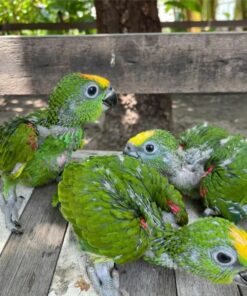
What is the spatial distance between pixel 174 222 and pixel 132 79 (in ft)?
2.44

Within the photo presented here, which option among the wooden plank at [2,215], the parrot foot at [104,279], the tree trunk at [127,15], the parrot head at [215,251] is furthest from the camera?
the tree trunk at [127,15]

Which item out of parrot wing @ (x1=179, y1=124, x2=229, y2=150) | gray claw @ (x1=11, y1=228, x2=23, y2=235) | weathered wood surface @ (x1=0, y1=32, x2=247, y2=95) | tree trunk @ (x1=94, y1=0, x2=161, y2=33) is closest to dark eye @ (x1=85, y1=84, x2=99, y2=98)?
weathered wood surface @ (x1=0, y1=32, x2=247, y2=95)

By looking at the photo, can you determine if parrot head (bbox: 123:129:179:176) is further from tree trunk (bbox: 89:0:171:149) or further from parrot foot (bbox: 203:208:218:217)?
tree trunk (bbox: 89:0:171:149)

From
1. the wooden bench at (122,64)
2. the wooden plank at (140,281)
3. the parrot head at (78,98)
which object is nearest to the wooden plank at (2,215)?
the wooden bench at (122,64)

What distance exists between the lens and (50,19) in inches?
233

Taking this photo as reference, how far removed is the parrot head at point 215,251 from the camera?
1124mm

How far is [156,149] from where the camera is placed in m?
1.69

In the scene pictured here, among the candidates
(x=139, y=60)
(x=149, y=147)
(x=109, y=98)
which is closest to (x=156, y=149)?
(x=149, y=147)

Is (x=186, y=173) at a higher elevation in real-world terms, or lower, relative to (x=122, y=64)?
lower

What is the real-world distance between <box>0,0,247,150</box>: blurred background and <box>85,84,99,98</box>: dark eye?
1527 mm

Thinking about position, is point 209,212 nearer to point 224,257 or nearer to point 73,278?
point 224,257

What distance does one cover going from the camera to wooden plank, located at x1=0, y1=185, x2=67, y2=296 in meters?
1.30

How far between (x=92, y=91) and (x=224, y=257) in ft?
2.98

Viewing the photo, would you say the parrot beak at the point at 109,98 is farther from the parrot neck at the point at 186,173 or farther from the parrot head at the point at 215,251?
the parrot head at the point at 215,251
